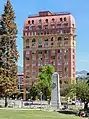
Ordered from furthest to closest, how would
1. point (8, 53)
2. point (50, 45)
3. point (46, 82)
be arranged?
1. point (50, 45)
2. point (46, 82)
3. point (8, 53)

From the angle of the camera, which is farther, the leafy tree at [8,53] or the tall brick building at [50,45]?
the tall brick building at [50,45]

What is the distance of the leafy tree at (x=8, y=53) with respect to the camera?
6225 centimetres

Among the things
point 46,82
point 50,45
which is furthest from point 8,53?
point 50,45

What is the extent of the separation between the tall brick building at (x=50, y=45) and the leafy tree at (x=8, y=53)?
247ft

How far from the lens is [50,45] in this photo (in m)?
144

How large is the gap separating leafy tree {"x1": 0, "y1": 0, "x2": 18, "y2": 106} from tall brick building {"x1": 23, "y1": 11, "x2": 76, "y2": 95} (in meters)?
75.3

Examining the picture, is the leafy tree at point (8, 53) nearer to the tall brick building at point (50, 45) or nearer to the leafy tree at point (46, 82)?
the leafy tree at point (46, 82)

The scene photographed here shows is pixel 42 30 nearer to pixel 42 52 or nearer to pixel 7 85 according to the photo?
pixel 42 52

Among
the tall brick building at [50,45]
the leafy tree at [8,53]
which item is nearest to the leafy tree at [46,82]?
the tall brick building at [50,45]

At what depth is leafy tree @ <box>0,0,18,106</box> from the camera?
2451 inches

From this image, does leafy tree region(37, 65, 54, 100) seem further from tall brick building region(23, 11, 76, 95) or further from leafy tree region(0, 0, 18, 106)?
leafy tree region(0, 0, 18, 106)

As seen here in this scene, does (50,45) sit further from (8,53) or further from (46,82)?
(8,53)

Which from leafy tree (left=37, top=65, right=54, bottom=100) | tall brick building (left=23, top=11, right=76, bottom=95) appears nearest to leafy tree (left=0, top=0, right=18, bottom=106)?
leafy tree (left=37, top=65, right=54, bottom=100)

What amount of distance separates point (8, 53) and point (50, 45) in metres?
80.1
